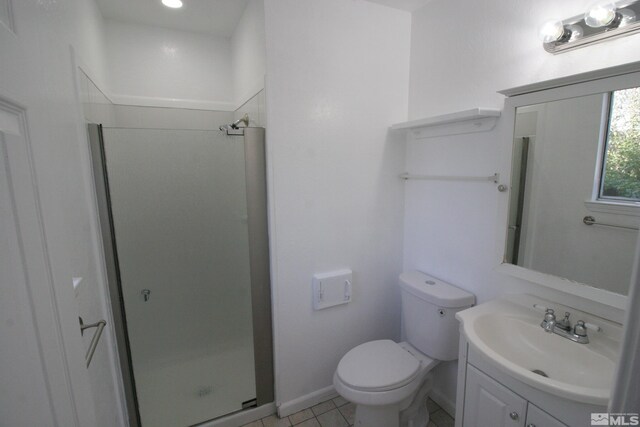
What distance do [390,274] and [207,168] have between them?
142cm

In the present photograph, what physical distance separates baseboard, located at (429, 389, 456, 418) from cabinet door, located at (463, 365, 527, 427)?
2.12ft

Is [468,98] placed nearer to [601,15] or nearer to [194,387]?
[601,15]

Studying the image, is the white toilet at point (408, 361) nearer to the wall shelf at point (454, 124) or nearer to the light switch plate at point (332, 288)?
the light switch plate at point (332, 288)

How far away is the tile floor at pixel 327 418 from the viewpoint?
1.85m

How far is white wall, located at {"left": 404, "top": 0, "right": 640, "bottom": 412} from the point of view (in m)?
1.33

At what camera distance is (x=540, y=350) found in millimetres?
1279

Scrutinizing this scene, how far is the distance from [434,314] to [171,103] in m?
2.42

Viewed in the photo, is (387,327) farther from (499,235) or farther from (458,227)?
(499,235)

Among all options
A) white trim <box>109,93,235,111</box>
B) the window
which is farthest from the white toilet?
white trim <box>109,93,235,111</box>

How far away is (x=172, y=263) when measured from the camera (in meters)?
1.79

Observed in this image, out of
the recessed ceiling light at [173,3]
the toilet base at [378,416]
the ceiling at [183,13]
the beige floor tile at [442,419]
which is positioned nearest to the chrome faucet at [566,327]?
the toilet base at [378,416]

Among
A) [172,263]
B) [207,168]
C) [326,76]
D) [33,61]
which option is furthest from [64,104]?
[326,76]

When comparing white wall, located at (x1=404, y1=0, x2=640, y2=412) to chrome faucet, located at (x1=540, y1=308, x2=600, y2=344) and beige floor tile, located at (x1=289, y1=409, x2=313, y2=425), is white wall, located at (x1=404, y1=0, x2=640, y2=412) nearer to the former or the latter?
chrome faucet, located at (x1=540, y1=308, x2=600, y2=344)

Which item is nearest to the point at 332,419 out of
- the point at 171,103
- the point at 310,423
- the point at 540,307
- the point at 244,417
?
the point at 310,423
